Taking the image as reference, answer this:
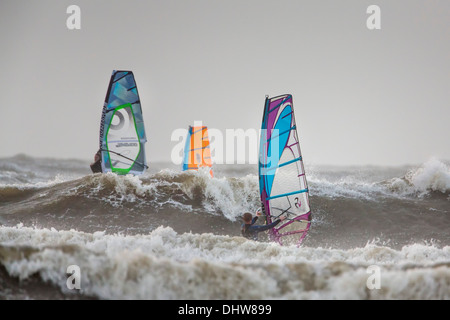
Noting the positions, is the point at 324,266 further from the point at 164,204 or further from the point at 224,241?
the point at 164,204

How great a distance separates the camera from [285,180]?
24.1 ft

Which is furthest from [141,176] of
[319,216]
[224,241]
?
[224,241]

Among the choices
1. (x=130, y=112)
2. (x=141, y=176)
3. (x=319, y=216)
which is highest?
(x=130, y=112)

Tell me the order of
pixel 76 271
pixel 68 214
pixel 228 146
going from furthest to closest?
pixel 228 146 < pixel 68 214 < pixel 76 271

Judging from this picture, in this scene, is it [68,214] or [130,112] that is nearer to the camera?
[68,214]

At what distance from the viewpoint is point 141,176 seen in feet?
36.7

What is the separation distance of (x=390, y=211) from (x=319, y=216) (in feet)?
4.92

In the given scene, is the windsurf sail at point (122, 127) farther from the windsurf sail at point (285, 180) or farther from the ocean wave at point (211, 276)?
the ocean wave at point (211, 276)

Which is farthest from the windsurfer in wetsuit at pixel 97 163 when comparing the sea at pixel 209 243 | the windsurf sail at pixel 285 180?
the windsurf sail at pixel 285 180

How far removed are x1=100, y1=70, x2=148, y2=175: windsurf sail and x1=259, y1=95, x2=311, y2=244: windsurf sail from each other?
15.1 ft

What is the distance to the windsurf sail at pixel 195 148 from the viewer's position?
13.7 m

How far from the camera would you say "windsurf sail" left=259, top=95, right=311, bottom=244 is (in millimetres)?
7297

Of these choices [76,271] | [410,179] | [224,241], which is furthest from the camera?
[410,179]

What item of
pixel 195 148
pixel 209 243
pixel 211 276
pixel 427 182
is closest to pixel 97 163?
pixel 195 148
